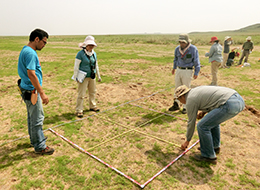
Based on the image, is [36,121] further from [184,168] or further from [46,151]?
[184,168]

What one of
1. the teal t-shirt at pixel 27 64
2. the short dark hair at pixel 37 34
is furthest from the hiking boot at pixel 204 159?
the short dark hair at pixel 37 34

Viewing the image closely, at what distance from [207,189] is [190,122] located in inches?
44.6

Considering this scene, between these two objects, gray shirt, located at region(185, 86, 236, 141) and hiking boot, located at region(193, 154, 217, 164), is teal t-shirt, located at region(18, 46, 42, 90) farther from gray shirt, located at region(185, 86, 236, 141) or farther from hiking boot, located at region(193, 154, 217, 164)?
hiking boot, located at region(193, 154, 217, 164)

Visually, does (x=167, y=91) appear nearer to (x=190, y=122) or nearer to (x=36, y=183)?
(x=190, y=122)

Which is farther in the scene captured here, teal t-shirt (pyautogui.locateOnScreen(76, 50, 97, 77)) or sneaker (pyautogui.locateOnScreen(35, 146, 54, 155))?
teal t-shirt (pyautogui.locateOnScreen(76, 50, 97, 77))

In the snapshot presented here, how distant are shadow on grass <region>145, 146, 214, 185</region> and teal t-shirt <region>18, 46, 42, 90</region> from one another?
9.19 ft

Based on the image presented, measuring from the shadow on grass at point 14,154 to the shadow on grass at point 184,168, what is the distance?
2.57m

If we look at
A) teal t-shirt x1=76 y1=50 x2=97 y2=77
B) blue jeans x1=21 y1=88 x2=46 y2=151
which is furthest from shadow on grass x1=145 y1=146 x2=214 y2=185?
teal t-shirt x1=76 y1=50 x2=97 y2=77

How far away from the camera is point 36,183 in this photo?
306 cm

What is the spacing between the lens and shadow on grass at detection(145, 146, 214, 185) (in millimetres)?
3176

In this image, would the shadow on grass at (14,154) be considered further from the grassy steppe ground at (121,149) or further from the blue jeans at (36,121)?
the blue jeans at (36,121)

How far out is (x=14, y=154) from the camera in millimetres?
3824

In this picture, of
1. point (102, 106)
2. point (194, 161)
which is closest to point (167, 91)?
point (102, 106)

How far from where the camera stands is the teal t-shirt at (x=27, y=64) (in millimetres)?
3164
